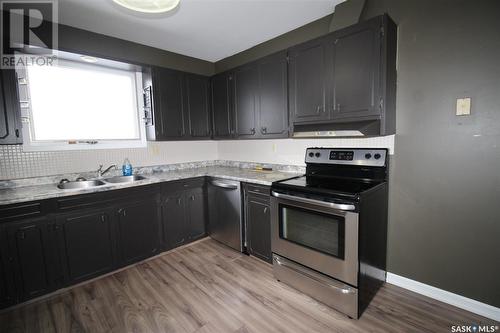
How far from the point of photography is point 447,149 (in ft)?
6.45

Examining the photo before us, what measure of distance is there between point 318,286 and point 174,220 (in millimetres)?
1929

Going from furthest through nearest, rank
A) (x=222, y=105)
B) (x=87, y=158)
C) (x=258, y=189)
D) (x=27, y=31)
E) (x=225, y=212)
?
(x=222, y=105) < (x=225, y=212) < (x=87, y=158) < (x=258, y=189) < (x=27, y=31)

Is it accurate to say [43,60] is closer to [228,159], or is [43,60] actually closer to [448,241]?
[228,159]

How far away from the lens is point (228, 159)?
163 inches

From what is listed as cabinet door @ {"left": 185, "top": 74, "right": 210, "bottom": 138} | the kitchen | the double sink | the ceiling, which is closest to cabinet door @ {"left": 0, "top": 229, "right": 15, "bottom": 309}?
the kitchen

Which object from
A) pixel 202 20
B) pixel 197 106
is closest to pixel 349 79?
pixel 202 20

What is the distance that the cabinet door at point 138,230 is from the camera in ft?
8.73

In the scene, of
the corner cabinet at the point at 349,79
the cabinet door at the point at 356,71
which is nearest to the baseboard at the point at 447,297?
the corner cabinet at the point at 349,79

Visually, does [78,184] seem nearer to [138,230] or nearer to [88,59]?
[138,230]

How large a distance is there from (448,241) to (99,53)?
13.2 feet

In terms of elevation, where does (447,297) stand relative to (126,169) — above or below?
below

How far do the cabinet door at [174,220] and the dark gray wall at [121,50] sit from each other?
70.3 inches

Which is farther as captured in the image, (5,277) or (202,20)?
(202,20)

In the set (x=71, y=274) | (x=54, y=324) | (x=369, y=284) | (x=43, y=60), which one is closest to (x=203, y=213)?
(x=71, y=274)
